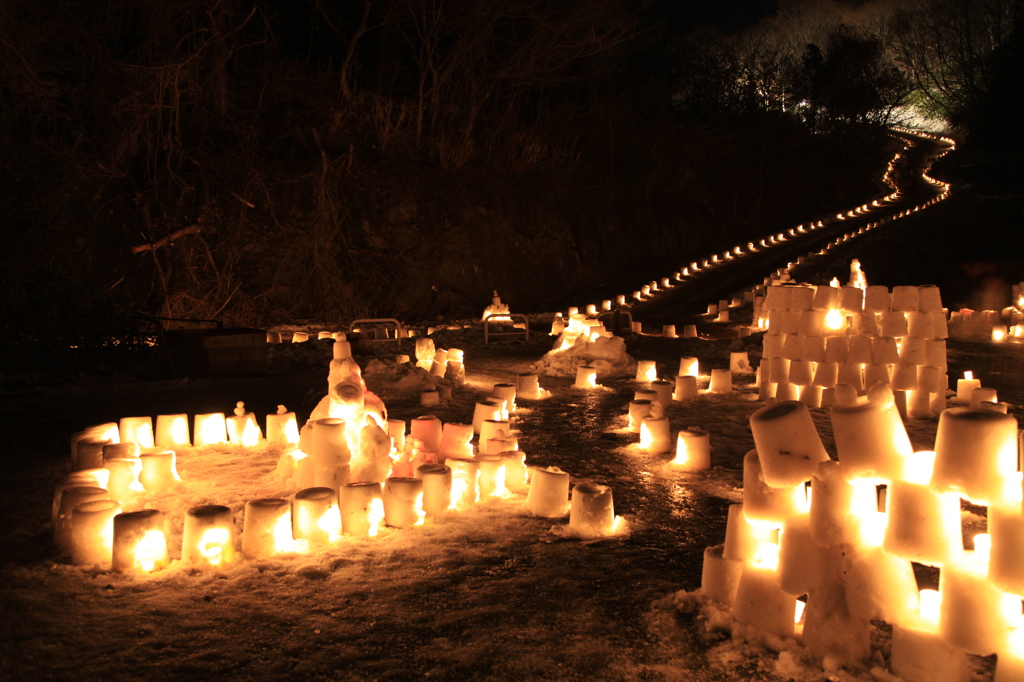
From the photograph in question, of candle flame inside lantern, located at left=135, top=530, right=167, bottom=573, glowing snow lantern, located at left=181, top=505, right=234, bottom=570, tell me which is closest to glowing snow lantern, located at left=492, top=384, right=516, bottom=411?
glowing snow lantern, located at left=181, top=505, right=234, bottom=570

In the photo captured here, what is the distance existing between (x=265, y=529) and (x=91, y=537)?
96 cm

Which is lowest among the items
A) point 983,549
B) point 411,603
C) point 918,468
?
point 411,603

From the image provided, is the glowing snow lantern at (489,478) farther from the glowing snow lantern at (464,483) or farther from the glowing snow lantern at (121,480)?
the glowing snow lantern at (121,480)

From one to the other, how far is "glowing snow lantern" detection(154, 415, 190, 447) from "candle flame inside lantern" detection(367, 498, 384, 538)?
2723mm

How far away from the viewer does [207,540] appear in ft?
13.6

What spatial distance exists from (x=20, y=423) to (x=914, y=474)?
8187 mm

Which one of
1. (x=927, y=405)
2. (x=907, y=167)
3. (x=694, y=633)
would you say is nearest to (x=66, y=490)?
(x=694, y=633)

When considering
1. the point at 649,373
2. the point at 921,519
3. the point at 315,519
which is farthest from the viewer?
the point at 649,373

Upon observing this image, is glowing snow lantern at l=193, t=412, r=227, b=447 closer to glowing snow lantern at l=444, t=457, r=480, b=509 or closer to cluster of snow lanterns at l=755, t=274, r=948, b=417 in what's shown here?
glowing snow lantern at l=444, t=457, r=480, b=509

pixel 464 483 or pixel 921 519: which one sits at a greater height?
pixel 921 519

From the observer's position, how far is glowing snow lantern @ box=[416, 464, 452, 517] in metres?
4.97

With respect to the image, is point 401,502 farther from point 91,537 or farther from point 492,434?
point 91,537

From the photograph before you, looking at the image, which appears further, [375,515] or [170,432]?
[170,432]

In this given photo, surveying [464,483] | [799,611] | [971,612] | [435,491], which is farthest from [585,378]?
[971,612]
